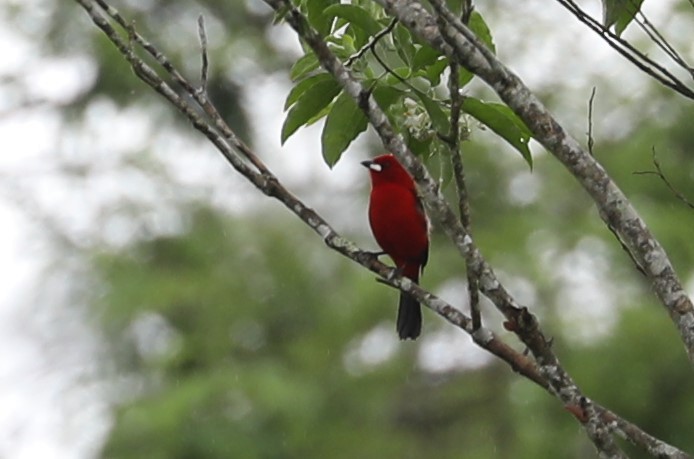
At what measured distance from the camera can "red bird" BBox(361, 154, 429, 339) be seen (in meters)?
5.46

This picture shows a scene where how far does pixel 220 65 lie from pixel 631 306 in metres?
Result: 4.76

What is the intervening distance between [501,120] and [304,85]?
41 centimetres

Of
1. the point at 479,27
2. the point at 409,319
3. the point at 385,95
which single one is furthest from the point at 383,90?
the point at 409,319

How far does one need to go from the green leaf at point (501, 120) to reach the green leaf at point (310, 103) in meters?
0.28

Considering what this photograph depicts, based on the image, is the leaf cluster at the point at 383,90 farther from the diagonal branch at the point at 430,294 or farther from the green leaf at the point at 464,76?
the diagonal branch at the point at 430,294

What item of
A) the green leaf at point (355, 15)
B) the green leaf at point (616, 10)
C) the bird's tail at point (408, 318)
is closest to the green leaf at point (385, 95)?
the green leaf at point (355, 15)

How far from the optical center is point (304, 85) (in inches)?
107

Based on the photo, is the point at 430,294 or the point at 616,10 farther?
the point at 430,294

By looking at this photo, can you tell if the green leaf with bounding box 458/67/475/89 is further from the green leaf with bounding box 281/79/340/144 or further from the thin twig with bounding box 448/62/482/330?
the green leaf with bounding box 281/79/340/144

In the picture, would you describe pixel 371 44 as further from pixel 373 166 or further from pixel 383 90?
pixel 373 166

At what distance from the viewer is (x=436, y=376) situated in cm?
1062

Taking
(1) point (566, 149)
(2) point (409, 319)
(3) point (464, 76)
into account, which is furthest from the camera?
(2) point (409, 319)

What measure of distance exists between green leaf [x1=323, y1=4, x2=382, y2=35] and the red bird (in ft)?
9.24

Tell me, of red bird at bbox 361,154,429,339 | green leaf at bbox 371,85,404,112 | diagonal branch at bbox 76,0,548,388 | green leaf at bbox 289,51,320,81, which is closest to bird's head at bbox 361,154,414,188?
red bird at bbox 361,154,429,339
